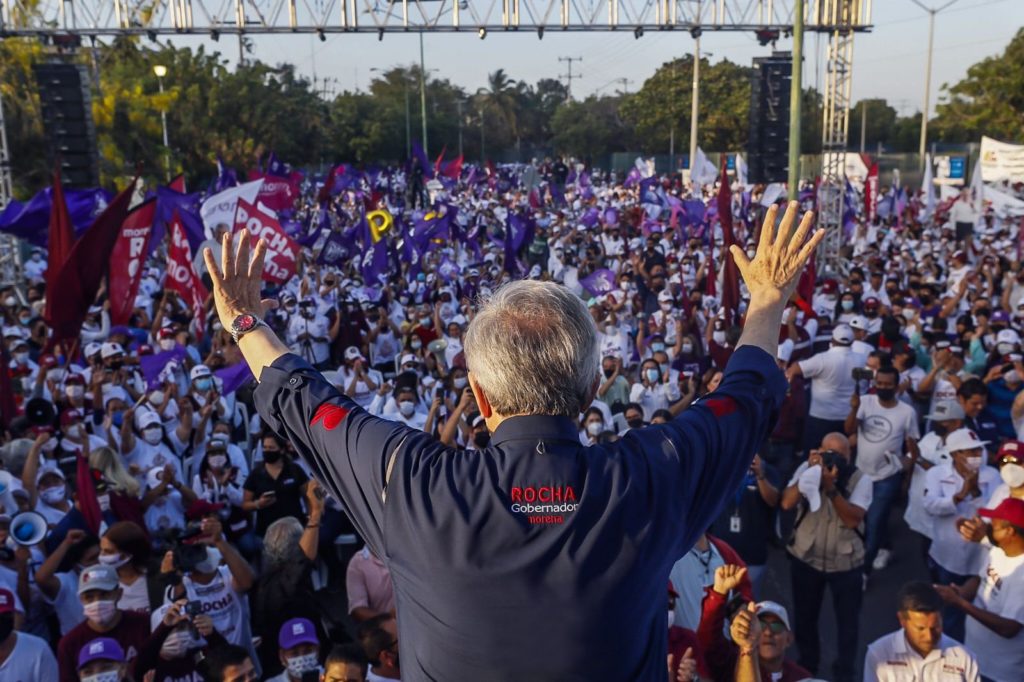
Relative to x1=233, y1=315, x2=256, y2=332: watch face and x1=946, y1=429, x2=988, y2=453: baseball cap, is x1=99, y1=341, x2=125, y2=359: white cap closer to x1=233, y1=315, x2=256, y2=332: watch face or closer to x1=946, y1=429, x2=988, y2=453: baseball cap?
x1=946, y1=429, x2=988, y2=453: baseball cap

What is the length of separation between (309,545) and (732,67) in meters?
57.0

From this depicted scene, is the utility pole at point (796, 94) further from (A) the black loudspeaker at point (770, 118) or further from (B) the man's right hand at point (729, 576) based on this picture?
(B) the man's right hand at point (729, 576)

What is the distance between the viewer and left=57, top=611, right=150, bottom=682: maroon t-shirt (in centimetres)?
409

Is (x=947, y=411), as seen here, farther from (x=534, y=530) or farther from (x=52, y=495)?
(x=534, y=530)

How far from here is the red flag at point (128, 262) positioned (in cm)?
873

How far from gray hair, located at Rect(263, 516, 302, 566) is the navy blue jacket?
3.64 metres

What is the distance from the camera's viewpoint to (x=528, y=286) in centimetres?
155

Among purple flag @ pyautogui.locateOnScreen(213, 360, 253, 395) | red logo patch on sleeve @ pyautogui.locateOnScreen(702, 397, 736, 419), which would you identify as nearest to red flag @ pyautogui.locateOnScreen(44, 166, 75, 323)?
purple flag @ pyautogui.locateOnScreen(213, 360, 253, 395)

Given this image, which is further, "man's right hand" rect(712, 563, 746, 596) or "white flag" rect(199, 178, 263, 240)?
"white flag" rect(199, 178, 263, 240)

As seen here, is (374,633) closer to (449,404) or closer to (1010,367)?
(449,404)

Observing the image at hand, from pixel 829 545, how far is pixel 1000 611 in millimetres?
980

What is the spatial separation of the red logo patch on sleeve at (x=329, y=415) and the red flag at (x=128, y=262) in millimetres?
7867

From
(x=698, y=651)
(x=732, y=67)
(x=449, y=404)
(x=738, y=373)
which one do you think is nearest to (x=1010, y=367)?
(x=449, y=404)

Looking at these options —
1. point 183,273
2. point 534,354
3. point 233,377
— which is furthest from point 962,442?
point 183,273
